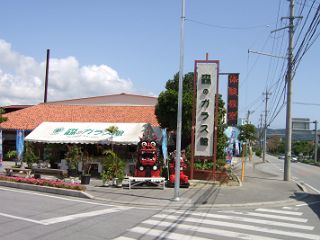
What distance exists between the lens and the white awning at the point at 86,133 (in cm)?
2600

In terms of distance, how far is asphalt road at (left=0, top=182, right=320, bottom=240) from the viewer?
32.6 feet

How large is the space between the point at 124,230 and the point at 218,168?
47.5 feet

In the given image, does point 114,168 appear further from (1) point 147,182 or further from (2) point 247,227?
(2) point 247,227

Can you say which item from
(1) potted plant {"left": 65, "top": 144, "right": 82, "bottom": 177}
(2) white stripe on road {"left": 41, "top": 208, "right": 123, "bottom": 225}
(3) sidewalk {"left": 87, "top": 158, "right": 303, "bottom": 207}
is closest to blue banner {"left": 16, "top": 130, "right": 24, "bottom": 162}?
(1) potted plant {"left": 65, "top": 144, "right": 82, "bottom": 177}

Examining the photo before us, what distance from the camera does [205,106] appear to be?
73.2 ft

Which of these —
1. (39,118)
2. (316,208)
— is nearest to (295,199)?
(316,208)

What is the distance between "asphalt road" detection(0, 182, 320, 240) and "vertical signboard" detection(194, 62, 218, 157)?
23.6ft

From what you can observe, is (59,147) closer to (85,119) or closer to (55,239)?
(85,119)


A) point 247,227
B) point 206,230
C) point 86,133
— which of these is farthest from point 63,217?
point 86,133

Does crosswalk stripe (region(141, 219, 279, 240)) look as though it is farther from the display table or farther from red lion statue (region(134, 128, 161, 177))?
red lion statue (region(134, 128, 161, 177))

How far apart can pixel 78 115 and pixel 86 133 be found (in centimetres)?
1395

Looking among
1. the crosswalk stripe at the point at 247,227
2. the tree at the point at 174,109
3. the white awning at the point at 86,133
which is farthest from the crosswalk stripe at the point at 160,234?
the tree at the point at 174,109

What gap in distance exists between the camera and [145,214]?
1305cm

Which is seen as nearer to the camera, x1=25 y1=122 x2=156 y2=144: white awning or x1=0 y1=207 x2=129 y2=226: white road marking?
x1=0 y1=207 x2=129 y2=226: white road marking
